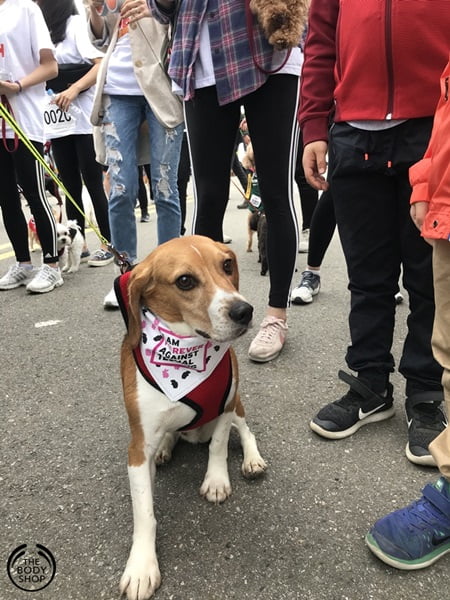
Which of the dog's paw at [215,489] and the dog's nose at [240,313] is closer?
the dog's nose at [240,313]

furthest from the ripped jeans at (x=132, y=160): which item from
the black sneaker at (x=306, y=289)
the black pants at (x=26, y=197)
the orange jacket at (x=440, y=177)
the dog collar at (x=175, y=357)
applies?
the orange jacket at (x=440, y=177)

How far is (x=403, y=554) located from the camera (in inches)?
51.8

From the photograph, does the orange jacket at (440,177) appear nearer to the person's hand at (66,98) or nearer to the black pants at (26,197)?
the black pants at (26,197)

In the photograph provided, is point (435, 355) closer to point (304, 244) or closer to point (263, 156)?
point (263, 156)

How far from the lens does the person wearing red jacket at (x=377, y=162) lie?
5.32 feet

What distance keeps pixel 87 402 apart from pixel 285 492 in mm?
1106

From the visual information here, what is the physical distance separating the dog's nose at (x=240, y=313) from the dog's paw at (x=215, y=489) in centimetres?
61

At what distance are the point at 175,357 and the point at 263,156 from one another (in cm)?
142

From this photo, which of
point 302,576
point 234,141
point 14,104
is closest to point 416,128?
point 234,141

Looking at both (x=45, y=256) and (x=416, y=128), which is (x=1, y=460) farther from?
(x=45, y=256)

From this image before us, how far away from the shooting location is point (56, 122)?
4180 millimetres

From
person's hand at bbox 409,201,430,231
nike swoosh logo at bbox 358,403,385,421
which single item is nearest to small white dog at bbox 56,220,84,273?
nike swoosh logo at bbox 358,403,385,421

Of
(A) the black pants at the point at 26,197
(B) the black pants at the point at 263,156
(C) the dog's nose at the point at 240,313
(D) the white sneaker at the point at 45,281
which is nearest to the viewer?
(C) the dog's nose at the point at 240,313

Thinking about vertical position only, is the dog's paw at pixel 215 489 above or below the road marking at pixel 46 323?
above
